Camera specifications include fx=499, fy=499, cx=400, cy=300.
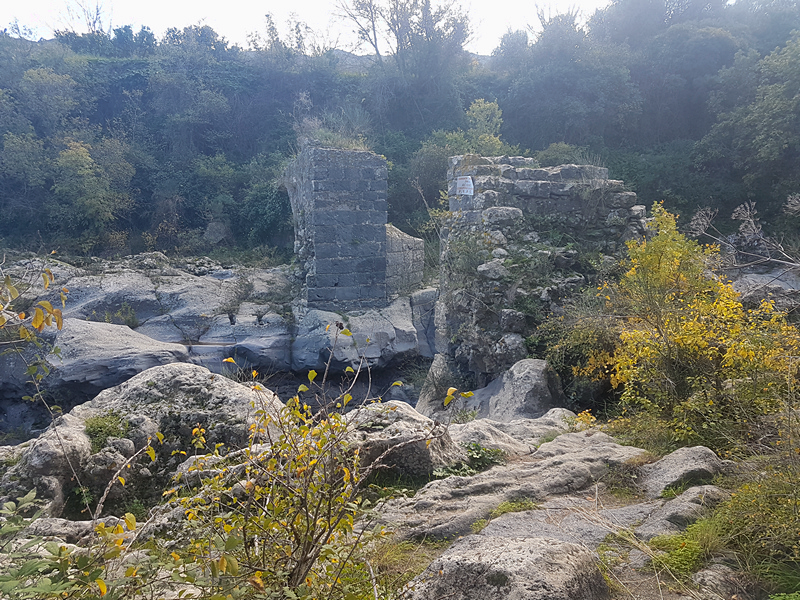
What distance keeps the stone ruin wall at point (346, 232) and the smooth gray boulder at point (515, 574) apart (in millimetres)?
9235

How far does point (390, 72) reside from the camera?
2094cm

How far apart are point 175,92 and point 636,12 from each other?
1944cm

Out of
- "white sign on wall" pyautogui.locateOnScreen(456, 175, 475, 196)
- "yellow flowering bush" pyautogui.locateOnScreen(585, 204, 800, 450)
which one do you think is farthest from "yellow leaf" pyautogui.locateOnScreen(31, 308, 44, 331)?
"white sign on wall" pyautogui.locateOnScreen(456, 175, 475, 196)

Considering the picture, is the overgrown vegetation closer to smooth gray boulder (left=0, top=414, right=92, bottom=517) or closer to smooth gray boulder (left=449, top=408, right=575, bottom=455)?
smooth gray boulder (left=449, top=408, right=575, bottom=455)

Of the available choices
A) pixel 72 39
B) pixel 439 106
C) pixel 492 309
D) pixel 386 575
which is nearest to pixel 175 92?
pixel 72 39

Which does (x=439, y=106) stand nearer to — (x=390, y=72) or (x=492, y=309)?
(x=390, y=72)

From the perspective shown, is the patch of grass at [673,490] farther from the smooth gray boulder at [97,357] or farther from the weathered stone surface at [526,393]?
the smooth gray boulder at [97,357]

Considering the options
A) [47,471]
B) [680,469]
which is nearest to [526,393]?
[680,469]

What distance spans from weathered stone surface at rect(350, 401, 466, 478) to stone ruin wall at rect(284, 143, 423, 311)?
7565 mm

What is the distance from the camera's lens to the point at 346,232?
1085 cm

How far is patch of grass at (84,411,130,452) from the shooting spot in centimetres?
332

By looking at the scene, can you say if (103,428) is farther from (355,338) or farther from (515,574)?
(355,338)

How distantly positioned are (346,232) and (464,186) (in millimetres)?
3199

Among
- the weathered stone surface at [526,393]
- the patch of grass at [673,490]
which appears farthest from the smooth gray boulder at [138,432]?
the weathered stone surface at [526,393]
